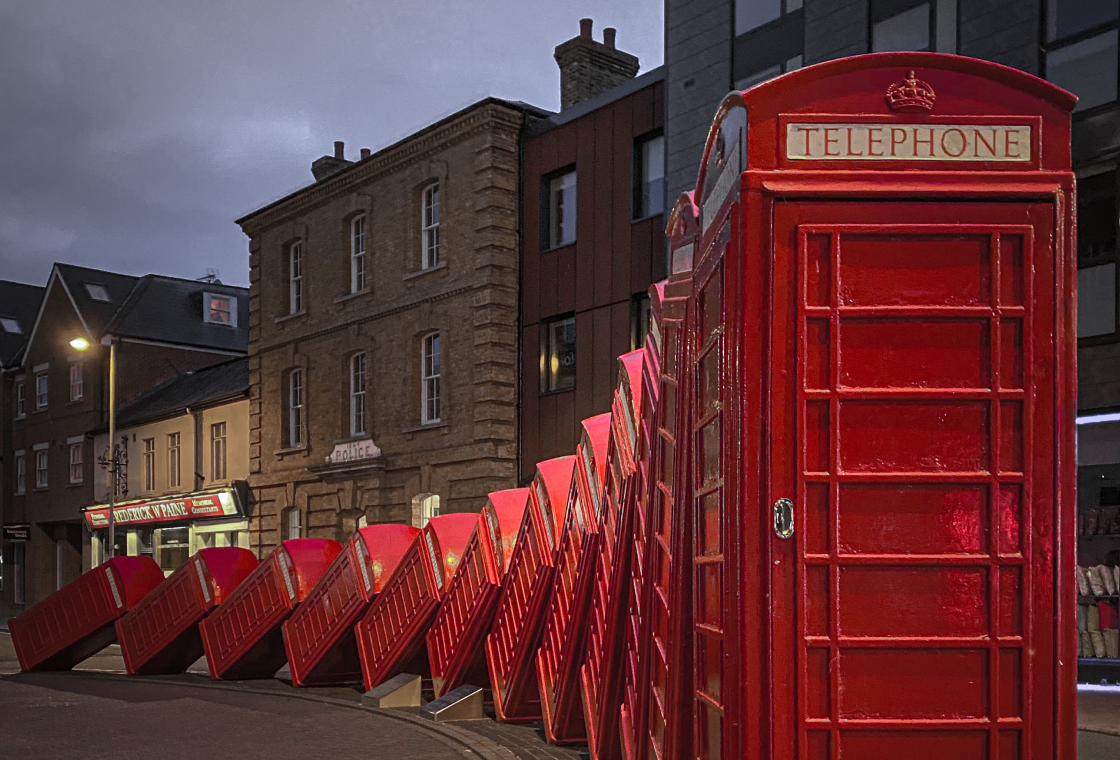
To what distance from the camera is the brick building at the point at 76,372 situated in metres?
41.5

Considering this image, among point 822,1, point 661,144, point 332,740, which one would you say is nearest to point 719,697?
point 332,740

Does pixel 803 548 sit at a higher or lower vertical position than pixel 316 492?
higher

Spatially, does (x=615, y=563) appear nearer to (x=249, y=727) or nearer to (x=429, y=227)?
(x=249, y=727)

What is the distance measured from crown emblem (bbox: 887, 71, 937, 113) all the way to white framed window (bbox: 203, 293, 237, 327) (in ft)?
139

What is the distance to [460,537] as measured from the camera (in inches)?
492

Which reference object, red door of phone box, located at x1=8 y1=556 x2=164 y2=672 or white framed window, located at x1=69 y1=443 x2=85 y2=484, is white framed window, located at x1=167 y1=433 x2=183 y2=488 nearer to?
white framed window, located at x1=69 y1=443 x2=85 y2=484

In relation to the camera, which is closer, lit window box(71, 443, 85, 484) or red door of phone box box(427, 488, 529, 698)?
red door of phone box box(427, 488, 529, 698)

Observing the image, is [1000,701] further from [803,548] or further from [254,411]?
[254,411]

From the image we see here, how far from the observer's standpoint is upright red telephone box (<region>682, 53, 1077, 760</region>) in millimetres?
4738

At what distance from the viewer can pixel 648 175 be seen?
21.4m

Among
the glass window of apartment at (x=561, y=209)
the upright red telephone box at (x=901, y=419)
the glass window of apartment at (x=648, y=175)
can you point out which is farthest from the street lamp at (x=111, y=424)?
the upright red telephone box at (x=901, y=419)

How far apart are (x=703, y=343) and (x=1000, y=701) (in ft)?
6.61

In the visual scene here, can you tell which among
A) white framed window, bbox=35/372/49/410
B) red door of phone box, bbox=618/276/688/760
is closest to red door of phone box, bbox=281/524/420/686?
red door of phone box, bbox=618/276/688/760

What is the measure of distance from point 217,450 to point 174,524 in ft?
10.9
